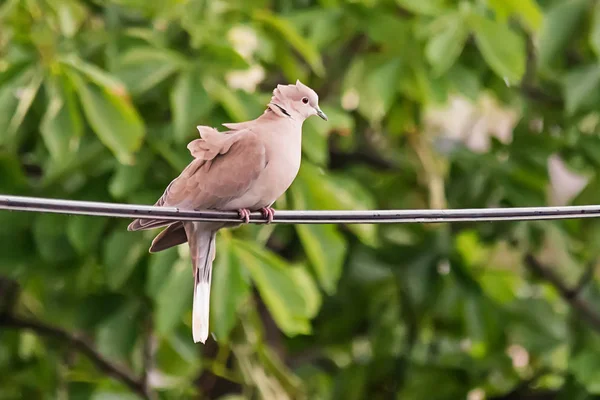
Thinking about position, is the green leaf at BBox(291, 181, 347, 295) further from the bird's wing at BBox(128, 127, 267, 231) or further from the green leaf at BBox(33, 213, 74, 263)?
the bird's wing at BBox(128, 127, 267, 231)

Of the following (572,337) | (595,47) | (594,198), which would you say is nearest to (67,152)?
(595,47)

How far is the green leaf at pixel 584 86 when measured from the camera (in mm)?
4281

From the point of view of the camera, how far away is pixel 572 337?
5332 mm

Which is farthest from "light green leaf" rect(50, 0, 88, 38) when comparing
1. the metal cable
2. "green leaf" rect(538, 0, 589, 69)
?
"green leaf" rect(538, 0, 589, 69)

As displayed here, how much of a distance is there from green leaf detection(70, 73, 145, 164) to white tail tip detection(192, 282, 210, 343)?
0.68 metres

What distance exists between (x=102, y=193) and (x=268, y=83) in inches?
46.3

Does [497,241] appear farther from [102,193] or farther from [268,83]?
[102,193]

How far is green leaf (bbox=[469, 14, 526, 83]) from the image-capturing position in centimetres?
394

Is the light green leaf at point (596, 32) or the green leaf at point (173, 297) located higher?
the light green leaf at point (596, 32)

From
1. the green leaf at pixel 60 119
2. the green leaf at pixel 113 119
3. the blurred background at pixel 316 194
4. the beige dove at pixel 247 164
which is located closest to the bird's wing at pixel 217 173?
the beige dove at pixel 247 164

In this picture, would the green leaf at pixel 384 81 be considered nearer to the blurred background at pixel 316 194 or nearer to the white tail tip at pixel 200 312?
the blurred background at pixel 316 194

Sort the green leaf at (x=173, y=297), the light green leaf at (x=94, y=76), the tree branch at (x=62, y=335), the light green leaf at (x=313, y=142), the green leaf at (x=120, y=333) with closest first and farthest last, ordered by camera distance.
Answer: the light green leaf at (x=94, y=76) < the green leaf at (x=173, y=297) < the light green leaf at (x=313, y=142) < the green leaf at (x=120, y=333) < the tree branch at (x=62, y=335)

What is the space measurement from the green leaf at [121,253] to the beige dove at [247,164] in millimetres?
1147

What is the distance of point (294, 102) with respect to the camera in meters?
2.57
